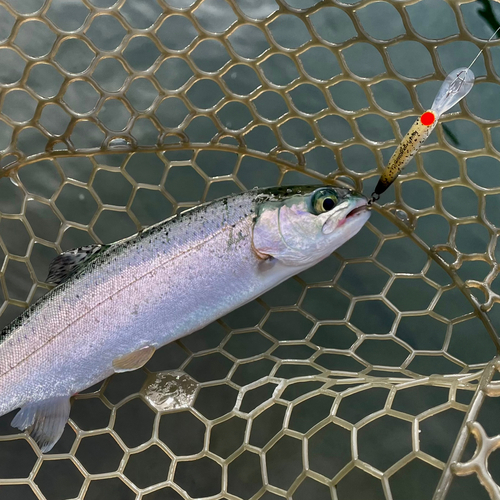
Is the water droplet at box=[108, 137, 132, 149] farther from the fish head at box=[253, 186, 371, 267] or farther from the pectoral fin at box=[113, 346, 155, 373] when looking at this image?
the pectoral fin at box=[113, 346, 155, 373]

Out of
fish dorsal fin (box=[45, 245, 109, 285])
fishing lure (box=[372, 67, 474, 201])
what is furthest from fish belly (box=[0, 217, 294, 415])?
fishing lure (box=[372, 67, 474, 201])

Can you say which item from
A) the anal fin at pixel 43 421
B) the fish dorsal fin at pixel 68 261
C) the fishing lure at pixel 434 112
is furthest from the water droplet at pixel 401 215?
the anal fin at pixel 43 421

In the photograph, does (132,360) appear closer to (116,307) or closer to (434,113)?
(116,307)

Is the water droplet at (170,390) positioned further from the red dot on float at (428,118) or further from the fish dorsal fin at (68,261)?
the red dot on float at (428,118)

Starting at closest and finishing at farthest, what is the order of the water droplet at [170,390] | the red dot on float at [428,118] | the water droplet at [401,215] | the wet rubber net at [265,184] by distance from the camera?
the red dot on float at [428,118] < the wet rubber net at [265,184] < the water droplet at [170,390] < the water droplet at [401,215]

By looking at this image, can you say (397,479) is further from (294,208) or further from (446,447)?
(294,208)

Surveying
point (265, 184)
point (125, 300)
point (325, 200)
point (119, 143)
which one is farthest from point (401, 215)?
point (119, 143)

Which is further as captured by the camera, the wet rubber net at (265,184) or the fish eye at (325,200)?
the wet rubber net at (265,184)
